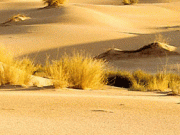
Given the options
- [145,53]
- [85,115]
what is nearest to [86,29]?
[145,53]

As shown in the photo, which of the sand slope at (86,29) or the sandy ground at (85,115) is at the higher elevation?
the sand slope at (86,29)

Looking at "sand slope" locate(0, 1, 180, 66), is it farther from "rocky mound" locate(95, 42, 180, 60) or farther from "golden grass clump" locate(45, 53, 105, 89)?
"golden grass clump" locate(45, 53, 105, 89)

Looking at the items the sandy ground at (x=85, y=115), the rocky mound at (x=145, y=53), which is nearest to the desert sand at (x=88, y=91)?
the sandy ground at (x=85, y=115)

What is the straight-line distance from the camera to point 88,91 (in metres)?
11.8

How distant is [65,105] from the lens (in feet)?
29.3

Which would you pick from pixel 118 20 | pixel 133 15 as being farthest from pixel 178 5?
pixel 118 20

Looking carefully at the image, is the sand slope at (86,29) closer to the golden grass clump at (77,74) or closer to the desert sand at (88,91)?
the desert sand at (88,91)

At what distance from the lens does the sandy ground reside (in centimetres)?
674

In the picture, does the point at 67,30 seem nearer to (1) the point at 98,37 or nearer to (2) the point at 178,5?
(1) the point at 98,37

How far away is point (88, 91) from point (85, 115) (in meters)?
3.82

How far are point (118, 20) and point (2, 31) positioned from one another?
1251 cm

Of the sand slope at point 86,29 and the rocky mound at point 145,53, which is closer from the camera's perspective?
the rocky mound at point 145,53

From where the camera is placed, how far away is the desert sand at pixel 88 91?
7129 millimetres

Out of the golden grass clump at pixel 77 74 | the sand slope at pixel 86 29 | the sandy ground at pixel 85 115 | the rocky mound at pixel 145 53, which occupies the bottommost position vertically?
the sandy ground at pixel 85 115
